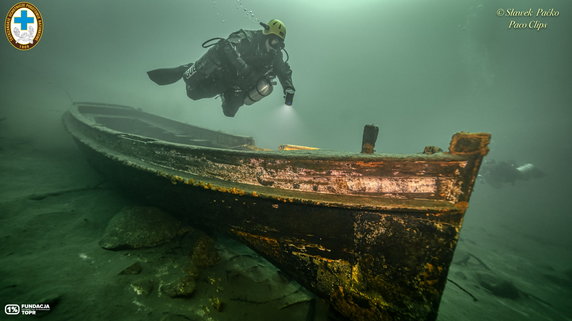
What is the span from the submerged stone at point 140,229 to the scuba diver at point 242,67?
8.91 feet

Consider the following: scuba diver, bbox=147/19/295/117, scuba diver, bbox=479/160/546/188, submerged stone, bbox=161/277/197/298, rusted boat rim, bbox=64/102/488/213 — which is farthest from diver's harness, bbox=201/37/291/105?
scuba diver, bbox=479/160/546/188

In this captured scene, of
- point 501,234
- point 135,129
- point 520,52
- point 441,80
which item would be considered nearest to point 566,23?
point 520,52

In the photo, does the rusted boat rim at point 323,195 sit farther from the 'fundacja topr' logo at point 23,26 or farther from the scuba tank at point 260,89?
the 'fundacja topr' logo at point 23,26

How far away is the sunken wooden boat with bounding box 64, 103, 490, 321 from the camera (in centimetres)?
169

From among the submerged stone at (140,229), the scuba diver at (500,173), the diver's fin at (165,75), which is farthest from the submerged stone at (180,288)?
the scuba diver at (500,173)

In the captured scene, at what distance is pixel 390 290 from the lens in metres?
1.81

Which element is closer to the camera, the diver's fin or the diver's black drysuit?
the diver's black drysuit

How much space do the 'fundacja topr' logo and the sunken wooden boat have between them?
664 cm

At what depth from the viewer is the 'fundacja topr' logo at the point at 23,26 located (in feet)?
17.8

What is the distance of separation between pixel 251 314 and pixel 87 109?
378 inches

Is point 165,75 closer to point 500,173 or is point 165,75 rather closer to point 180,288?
point 180,288

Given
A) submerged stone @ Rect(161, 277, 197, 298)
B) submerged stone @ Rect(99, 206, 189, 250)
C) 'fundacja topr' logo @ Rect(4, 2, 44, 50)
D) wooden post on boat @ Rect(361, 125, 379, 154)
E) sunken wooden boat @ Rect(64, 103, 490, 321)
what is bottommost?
submerged stone @ Rect(161, 277, 197, 298)

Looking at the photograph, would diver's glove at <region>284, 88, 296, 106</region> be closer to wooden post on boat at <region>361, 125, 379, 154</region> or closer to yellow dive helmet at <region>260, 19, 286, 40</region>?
yellow dive helmet at <region>260, 19, 286, 40</region>

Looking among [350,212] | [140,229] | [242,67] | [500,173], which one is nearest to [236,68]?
[242,67]
